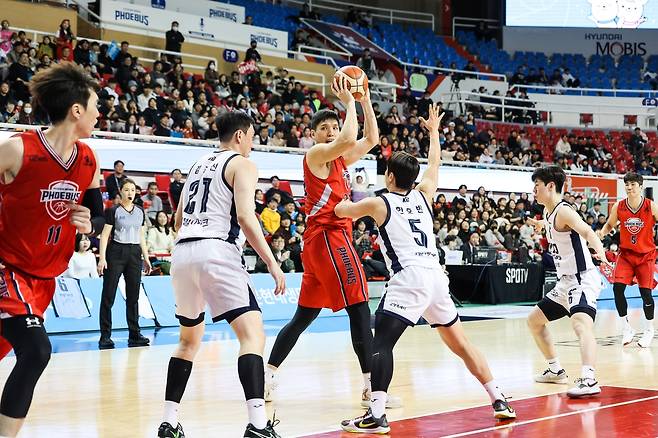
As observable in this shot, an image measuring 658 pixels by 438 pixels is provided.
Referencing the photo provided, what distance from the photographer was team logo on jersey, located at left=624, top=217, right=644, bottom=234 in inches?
433

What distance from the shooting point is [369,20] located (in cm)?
3294

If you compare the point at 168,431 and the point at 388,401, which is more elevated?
the point at 168,431

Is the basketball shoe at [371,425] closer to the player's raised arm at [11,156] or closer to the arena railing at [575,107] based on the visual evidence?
the player's raised arm at [11,156]

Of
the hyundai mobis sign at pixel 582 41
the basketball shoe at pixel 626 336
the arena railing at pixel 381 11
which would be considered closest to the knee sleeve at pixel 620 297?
the basketball shoe at pixel 626 336

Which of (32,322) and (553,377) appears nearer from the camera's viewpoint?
(32,322)

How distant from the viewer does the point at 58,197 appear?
14.4ft

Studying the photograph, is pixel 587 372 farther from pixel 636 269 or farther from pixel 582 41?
pixel 582 41

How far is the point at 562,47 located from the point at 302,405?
106 feet

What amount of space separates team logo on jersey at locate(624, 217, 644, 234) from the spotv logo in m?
27.9

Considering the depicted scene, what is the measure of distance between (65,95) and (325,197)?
2732 mm

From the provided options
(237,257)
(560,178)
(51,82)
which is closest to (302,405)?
(237,257)

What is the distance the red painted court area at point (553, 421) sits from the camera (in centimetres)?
586

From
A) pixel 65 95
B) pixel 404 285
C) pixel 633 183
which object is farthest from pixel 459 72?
pixel 65 95

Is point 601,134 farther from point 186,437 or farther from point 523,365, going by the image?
point 186,437
